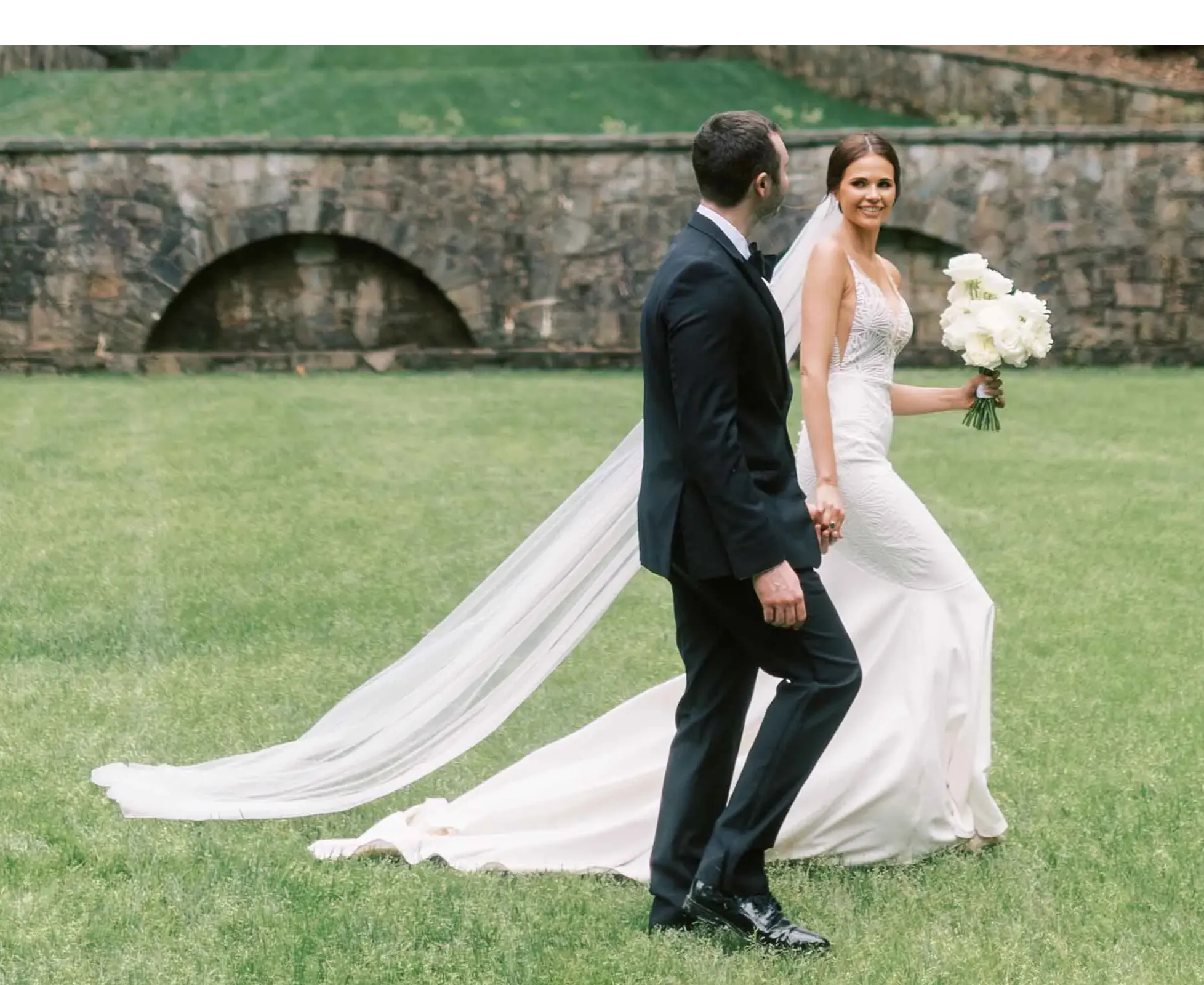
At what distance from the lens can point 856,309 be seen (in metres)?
5.50

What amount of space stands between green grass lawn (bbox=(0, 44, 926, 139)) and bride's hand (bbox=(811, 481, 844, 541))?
21.5 metres

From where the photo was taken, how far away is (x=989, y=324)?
5676 millimetres

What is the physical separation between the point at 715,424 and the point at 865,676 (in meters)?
1.52

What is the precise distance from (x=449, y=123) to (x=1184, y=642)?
771 inches

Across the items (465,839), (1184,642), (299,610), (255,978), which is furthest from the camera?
(299,610)

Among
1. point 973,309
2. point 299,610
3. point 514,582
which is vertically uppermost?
point 973,309

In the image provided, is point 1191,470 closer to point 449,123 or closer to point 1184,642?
point 1184,642

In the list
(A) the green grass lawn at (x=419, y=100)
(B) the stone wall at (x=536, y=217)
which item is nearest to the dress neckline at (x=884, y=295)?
(B) the stone wall at (x=536, y=217)

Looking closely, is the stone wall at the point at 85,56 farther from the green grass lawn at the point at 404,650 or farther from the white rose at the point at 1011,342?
the white rose at the point at 1011,342

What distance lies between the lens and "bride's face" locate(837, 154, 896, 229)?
5.43 m

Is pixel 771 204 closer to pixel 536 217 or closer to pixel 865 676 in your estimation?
pixel 865 676

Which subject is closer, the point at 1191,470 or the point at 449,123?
the point at 1191,470

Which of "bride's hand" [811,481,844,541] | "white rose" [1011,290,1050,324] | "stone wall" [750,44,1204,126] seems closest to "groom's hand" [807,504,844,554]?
"bride's hand" [811,481,844,541]
